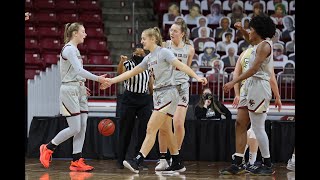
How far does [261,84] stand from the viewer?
749 centimetres

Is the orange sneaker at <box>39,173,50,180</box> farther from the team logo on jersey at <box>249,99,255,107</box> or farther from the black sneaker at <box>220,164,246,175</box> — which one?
the team logo on jersey at <box>249,99,255,107</box>

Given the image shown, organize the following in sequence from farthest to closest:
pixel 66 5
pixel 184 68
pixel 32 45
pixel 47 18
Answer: pixel 66 5 → pixel 47 18 → pixel 32 45 → pixel 184 68

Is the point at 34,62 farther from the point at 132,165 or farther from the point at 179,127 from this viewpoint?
the point at 132,165

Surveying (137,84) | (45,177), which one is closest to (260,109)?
(137,84)

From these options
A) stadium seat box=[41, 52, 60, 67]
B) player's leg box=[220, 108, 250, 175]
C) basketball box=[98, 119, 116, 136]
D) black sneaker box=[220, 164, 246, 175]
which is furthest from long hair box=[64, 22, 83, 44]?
stadium seat box=[41, 52, 60, 67]

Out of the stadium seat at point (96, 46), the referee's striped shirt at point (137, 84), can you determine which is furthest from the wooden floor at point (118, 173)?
the stadium seat at point (96, 46)

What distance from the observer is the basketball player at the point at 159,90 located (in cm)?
750

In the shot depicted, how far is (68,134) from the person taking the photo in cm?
809

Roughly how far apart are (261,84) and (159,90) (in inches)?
47.8

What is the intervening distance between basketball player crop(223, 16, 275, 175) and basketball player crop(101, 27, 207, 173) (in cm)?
81

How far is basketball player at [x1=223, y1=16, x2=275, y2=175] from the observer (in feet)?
24.1

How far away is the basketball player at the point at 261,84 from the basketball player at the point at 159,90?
808mm
